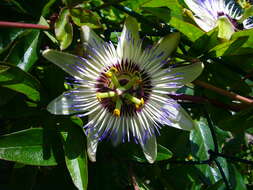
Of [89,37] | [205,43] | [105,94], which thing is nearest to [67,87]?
[105,94]

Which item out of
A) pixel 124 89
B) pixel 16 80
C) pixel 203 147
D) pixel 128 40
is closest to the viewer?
pixel 16 80

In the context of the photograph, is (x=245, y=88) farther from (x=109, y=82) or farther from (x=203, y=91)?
(x=109, y=82)

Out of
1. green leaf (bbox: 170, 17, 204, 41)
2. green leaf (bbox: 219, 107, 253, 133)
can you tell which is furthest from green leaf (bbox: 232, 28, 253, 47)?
green leaf (bbox: 219, 107, 253, 133)

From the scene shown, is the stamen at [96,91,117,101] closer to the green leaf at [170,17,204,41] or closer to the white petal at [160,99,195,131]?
the white petal at [160,99,195,131]

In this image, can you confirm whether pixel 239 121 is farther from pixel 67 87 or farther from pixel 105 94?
pixel 67 87

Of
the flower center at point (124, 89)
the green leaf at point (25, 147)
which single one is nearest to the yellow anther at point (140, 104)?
the flower center at point (124, 89)

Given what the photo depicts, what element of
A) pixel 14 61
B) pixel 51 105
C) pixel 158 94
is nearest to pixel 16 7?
pixel 14 61

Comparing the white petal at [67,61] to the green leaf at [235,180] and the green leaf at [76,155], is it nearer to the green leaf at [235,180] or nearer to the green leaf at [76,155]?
the green leaf at [76,155]
